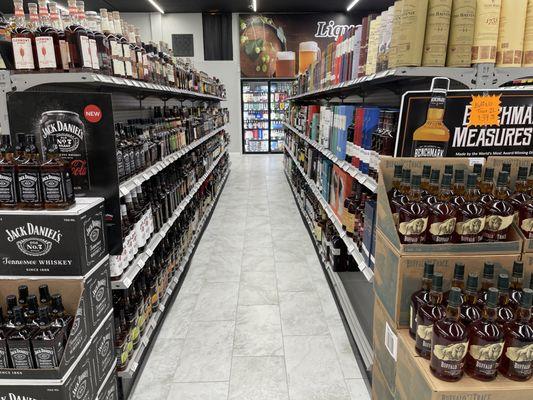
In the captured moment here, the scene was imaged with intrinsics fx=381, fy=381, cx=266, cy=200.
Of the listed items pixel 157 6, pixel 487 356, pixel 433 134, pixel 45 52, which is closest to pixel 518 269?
pixel 487 356

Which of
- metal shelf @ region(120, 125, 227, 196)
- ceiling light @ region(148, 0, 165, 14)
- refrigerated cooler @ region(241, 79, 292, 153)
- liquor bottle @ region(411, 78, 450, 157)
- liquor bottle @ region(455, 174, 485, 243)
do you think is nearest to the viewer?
liquor bottle @ region(455, 174, 485, 243)

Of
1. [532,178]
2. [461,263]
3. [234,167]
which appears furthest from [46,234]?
[234,167]

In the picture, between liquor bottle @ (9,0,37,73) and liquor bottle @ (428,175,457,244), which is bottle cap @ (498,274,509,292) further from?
liquor bottle @ (9,0,37,73)

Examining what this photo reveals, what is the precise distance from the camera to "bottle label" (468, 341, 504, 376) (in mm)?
1179

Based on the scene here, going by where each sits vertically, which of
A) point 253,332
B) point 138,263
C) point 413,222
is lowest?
point 253,332

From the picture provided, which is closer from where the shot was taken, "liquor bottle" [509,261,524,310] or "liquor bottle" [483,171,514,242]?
"liquor bottle" [509,261,524,310]

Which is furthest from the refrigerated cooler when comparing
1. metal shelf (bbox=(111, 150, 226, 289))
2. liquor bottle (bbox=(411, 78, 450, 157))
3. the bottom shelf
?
liquor bottle (bbox=(411, 78, 450, 157))

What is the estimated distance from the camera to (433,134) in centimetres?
170

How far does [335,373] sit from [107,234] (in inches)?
66.6

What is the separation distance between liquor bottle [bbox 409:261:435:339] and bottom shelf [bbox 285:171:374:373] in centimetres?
108

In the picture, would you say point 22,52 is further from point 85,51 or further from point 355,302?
point 355,302

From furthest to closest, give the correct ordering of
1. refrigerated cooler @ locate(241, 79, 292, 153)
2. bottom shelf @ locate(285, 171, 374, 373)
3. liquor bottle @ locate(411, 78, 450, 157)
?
refrigerated cooler @ locate(241, 79, 292, 153) < bottom shelf @ locate(285, 171, 374, 373) < liquor bottle @ locate(411, 78, 450, 157)

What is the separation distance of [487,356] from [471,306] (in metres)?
0.17

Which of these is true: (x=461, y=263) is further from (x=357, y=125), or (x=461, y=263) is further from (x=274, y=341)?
(x=274, y=341)
